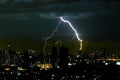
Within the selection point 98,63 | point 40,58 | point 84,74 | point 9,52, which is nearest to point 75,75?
Answer: point 84,74

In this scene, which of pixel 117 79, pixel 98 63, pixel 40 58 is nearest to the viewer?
pixel 117 79

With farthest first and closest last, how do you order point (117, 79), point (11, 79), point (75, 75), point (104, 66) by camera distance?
point (104, 66) → point (75, 75) → point (11, 79) → point (117, 79)

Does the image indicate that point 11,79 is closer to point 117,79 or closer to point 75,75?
point 75,75

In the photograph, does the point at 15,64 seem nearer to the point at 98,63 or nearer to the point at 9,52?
the point at 9,52

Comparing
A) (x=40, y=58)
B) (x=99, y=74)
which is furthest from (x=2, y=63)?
(x=99, y=74)

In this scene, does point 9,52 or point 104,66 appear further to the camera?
point 9,52

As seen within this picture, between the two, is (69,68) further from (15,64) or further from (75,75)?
(15,64)

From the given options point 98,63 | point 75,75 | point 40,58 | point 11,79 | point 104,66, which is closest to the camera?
point 11,79

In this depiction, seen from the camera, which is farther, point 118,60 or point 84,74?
point 118,60

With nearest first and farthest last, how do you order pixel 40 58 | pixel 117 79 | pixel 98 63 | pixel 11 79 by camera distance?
pixel 117 79
pixel 11 79
pixel 98 63
pixel 40 58
